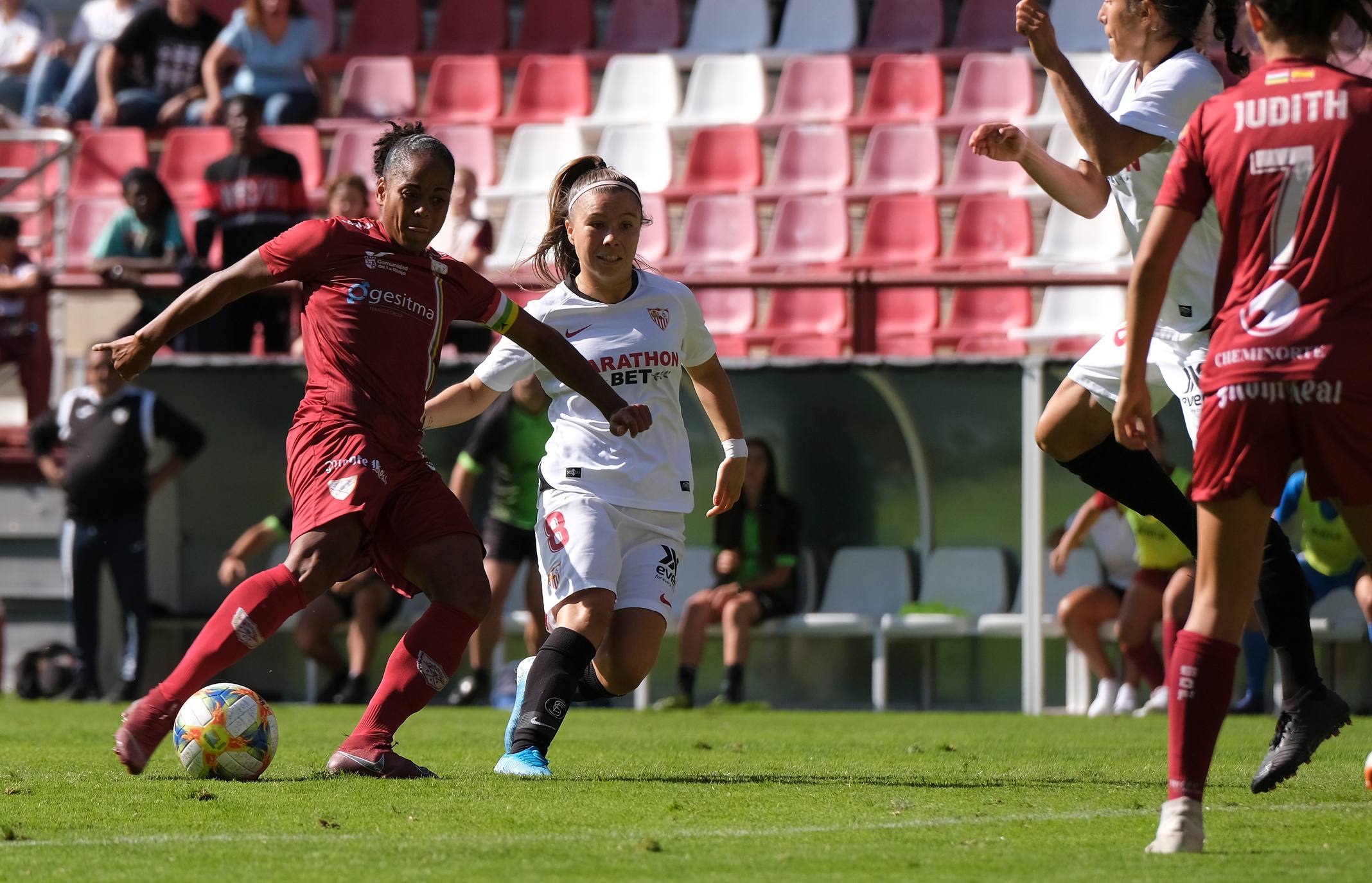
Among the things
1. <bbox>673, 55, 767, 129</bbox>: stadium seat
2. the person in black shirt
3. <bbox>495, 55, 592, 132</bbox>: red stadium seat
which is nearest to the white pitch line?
the person in black shirt

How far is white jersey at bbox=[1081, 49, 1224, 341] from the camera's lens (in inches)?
216

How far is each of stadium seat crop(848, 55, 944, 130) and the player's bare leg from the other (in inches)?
419

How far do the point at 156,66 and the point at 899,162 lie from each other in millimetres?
6660

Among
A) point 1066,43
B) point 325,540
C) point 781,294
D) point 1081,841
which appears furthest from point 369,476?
point 1066,43

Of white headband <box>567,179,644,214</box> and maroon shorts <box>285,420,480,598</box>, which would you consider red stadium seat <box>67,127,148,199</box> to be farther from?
maroon shorts <box>285,420,480,598</box>

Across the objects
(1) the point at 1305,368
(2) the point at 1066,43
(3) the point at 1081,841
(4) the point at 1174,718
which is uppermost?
(2) the point at 1066,43

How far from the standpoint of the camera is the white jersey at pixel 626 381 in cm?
612

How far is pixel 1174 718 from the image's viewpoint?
13.9 feet

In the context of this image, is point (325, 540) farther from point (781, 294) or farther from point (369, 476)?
point (781, 294)

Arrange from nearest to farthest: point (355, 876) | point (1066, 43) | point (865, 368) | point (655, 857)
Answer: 1. point (355, 876)
2. point (655, 857)
3. point (865, 368)
4. point (1066, 43)

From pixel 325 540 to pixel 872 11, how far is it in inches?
490

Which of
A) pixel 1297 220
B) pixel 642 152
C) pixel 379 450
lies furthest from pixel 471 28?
pixel 1297 220

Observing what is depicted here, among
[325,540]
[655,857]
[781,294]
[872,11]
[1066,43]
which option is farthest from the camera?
[872,11]

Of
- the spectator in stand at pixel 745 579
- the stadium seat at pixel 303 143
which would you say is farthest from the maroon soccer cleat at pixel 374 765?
the stadium seat at pixel 303 143
